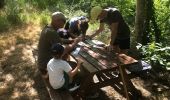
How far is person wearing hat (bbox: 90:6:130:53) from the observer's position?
695 centimetres

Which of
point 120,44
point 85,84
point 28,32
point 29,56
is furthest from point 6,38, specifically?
point 85,84

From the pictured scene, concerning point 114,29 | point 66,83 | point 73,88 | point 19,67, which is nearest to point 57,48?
point 66,83

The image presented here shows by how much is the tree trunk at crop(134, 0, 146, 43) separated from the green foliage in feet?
2.69

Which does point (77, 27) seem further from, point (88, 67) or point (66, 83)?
point (66, 83)

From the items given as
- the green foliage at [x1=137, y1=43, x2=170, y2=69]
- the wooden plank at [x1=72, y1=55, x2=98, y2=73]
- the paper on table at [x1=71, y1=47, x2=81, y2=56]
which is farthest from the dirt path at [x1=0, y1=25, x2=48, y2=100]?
the green foliage at [x1=137, y1=43, x2=170, y2=69]

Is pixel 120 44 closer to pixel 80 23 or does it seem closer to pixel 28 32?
pixel 80 23

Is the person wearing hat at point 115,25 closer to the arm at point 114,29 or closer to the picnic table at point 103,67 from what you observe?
the arm at point 114,29

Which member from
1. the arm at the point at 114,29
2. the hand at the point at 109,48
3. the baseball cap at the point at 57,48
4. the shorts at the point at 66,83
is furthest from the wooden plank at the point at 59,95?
the arm at the point at 114,29

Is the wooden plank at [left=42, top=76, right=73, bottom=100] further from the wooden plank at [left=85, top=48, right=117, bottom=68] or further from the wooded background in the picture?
the wooded background

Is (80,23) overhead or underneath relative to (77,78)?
overhead

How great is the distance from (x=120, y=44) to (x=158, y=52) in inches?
46.9

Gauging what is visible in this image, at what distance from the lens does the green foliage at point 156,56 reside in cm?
775

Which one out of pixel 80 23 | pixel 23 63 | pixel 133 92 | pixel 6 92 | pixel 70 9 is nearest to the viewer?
pixel 133 92

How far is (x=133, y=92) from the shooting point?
655cm
